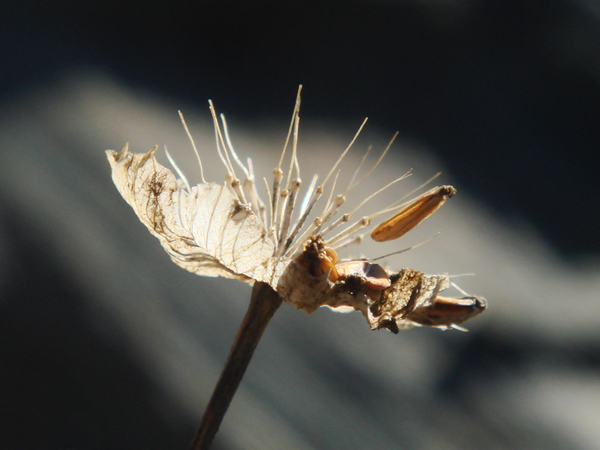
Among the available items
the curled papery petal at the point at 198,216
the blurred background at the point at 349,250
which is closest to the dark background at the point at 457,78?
the blurred background at the point at 349,250

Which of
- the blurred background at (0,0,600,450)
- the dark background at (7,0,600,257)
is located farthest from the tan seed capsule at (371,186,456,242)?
the dark background at (7,0,600,257)

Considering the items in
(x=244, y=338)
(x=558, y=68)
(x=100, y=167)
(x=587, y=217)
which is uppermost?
(x=558, y=68)

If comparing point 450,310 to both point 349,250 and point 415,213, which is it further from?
point 349,250

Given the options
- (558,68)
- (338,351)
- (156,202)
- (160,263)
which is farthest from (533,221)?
(156,202)

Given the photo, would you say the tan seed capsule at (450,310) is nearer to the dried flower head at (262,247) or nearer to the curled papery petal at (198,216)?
the dried flower head at (262,247)

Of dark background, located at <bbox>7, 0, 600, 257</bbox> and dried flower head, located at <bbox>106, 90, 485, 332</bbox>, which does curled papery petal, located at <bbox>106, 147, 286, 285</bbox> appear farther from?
dark background, located at <bbox>7, 0, 600, 257</bbox>

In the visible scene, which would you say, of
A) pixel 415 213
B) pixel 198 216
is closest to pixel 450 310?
pixel 415 213

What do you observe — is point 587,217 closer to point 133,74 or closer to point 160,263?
point 160,263
